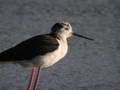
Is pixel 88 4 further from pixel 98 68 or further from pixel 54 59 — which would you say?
pixel 54 59

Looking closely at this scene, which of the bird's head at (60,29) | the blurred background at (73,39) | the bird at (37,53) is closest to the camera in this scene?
the bird at (37,53)

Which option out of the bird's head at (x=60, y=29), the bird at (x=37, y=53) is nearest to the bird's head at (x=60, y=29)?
the bird's head at (x=60, y=29)

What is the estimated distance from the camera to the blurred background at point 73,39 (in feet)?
16.8

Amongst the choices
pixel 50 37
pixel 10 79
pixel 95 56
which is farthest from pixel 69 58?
pixel 50 37

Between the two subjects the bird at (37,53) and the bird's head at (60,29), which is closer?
the bird at (37,53)

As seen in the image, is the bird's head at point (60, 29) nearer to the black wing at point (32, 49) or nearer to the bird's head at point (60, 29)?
the bird's head at point (60, 29)

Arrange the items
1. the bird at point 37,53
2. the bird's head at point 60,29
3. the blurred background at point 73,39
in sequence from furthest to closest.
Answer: the blurred background at point 73,39 < the bird's head at point 60,29 < the bird at point 37,53

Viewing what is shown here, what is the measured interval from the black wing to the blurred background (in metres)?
0.75

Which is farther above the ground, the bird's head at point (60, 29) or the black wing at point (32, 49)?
the bird's head at point (60, 29)

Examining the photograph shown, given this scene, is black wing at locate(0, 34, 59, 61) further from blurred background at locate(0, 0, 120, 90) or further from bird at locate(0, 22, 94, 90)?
blurred background at locate(0, 0, 120, 90)

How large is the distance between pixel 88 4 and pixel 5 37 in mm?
2773

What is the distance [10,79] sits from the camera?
5.13 m

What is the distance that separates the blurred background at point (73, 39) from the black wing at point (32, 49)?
75cm

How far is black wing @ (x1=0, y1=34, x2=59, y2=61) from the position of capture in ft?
13.9
